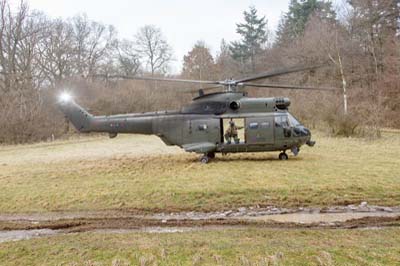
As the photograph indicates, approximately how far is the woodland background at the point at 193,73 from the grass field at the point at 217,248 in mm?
15353

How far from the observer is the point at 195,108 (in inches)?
488

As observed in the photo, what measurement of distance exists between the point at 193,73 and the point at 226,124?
93.6 feet

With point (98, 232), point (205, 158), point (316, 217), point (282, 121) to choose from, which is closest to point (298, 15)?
point (282, 121)

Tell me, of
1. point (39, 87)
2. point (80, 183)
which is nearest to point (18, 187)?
point (80, 183)

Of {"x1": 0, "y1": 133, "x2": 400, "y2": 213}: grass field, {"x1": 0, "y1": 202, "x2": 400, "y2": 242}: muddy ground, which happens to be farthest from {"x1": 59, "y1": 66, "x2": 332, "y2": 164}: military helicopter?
{"x1": 0, "y1": 202, "x2": 400, "y2": 242}: muddy ground

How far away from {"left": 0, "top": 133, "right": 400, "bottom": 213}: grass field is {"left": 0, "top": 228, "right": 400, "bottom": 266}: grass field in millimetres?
2112

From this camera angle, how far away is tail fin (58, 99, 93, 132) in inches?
520

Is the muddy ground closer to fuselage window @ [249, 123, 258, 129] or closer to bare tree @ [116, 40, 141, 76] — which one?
fuselage window @ [249, 123, 258, 129]

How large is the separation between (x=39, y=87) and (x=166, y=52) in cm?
1977

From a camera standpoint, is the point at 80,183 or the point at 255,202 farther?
the point at 80,183

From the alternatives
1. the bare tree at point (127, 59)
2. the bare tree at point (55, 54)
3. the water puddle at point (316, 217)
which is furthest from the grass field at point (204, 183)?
the bare tree at point (127, 59)

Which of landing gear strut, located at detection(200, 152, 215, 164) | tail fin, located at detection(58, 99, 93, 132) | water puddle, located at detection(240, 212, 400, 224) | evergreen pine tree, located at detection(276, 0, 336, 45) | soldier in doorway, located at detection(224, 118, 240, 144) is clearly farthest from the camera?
evergreen pine tree, located at detection(276, 0, 336, 45)

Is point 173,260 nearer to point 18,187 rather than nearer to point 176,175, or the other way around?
point 176,175

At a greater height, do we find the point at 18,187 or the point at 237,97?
the point at 237,97
